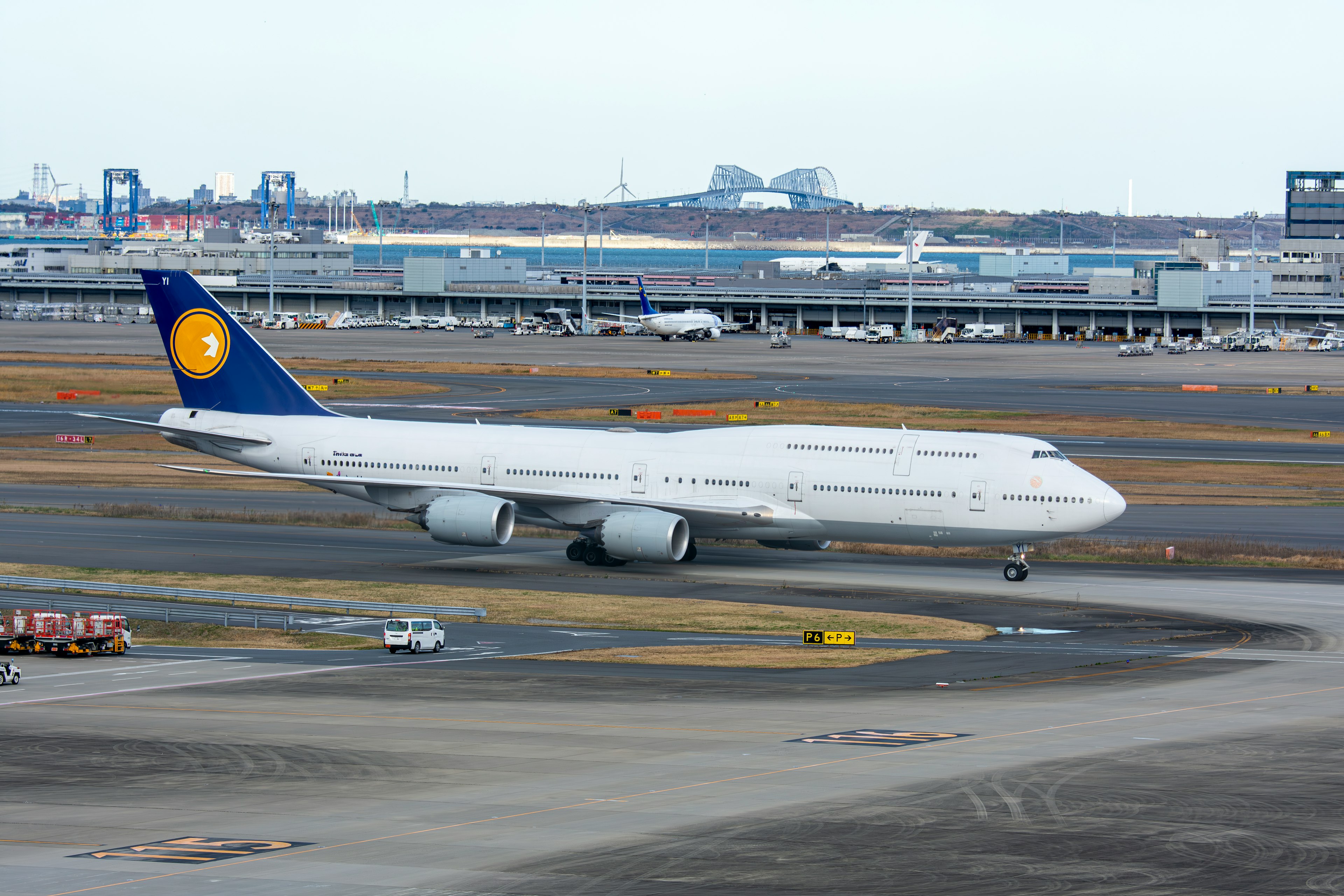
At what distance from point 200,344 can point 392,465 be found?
10.1 m

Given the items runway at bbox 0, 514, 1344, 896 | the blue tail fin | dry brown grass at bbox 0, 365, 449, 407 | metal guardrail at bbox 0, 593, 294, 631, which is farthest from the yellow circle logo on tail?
dry brown grass at bbox 0, 365, 449, 407

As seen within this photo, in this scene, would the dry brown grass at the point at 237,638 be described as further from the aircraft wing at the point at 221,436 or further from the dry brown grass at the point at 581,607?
the aircraft wing at the point at 221,436

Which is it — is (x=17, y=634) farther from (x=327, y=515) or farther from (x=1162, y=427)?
(x=1162, y=427)

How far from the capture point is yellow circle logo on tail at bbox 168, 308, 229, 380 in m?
63.6

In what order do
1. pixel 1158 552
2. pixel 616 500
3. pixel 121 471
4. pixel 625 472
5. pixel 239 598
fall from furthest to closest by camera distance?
1. pixel 121 471
2. pixel 1158 552
3. pixel 625 472
4. pixel 616 500
5. pixel 239 598

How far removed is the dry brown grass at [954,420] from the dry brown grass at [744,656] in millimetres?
54958

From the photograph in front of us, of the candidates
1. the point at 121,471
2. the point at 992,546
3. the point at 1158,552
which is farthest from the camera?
the point at 121,471

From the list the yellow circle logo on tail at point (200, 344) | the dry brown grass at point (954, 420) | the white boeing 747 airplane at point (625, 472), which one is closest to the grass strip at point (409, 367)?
the dry brown grass at point (954, 420)

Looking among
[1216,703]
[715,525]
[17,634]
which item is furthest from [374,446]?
[1216,703]

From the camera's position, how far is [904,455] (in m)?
55.6

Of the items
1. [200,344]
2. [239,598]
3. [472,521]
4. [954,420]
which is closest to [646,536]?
[472,521]

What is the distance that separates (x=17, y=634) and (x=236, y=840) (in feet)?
71.1

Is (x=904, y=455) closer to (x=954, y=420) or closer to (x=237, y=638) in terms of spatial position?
(x=237, y=638)

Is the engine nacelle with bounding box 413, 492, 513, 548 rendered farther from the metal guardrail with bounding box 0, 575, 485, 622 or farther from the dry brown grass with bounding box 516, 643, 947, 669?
the dry brown grass with bounding box 516, 643, 947, 669
